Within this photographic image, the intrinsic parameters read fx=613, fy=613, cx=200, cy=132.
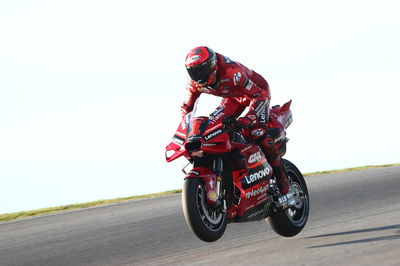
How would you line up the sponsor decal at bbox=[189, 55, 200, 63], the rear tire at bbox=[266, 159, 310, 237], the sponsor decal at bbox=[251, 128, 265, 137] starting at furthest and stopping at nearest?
the rear tire at bbox=[266, 159, 310, 237] → the sponsor decal at bbox=[251, 128, 265, 137] → the sponsor decal at bbox=[189, 55, 200, 63]

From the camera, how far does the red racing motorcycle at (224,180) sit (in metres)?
5.60

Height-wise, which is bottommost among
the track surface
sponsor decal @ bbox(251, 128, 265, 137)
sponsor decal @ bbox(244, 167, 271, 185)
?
→ the track surface

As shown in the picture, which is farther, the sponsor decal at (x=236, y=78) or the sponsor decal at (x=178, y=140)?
the sponsor decal at (x=236, y=78)

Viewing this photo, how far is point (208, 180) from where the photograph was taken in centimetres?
562

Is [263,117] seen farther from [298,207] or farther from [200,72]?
[298,207]

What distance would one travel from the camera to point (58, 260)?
628 cm

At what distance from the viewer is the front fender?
221 inches

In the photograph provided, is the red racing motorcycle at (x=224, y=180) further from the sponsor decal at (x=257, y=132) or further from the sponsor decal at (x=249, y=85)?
the sponsor decal at (x=249, y=85)

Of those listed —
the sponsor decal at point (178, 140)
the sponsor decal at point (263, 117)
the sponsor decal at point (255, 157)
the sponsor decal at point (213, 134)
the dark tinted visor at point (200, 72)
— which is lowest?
the sponsor decal at point (255, 157)

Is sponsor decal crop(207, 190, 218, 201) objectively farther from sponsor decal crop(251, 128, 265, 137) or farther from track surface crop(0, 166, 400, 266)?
sponsor decal crop(251, 128, 265, 137)

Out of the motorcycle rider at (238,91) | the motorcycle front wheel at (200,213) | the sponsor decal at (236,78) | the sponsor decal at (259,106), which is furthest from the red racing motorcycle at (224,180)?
the sponsor decal at (236,78)

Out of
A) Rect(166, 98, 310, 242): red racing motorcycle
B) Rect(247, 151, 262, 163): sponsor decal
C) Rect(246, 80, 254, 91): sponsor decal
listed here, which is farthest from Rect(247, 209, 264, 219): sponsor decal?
Rect(246, 80, 254, 91): sponsor decal

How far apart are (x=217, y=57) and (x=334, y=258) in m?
2.35

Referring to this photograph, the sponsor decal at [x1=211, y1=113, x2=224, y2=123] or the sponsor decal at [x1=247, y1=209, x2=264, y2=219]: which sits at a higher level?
the sponsor decal at [x1=211, y1=113, x2=224, y2=123]
